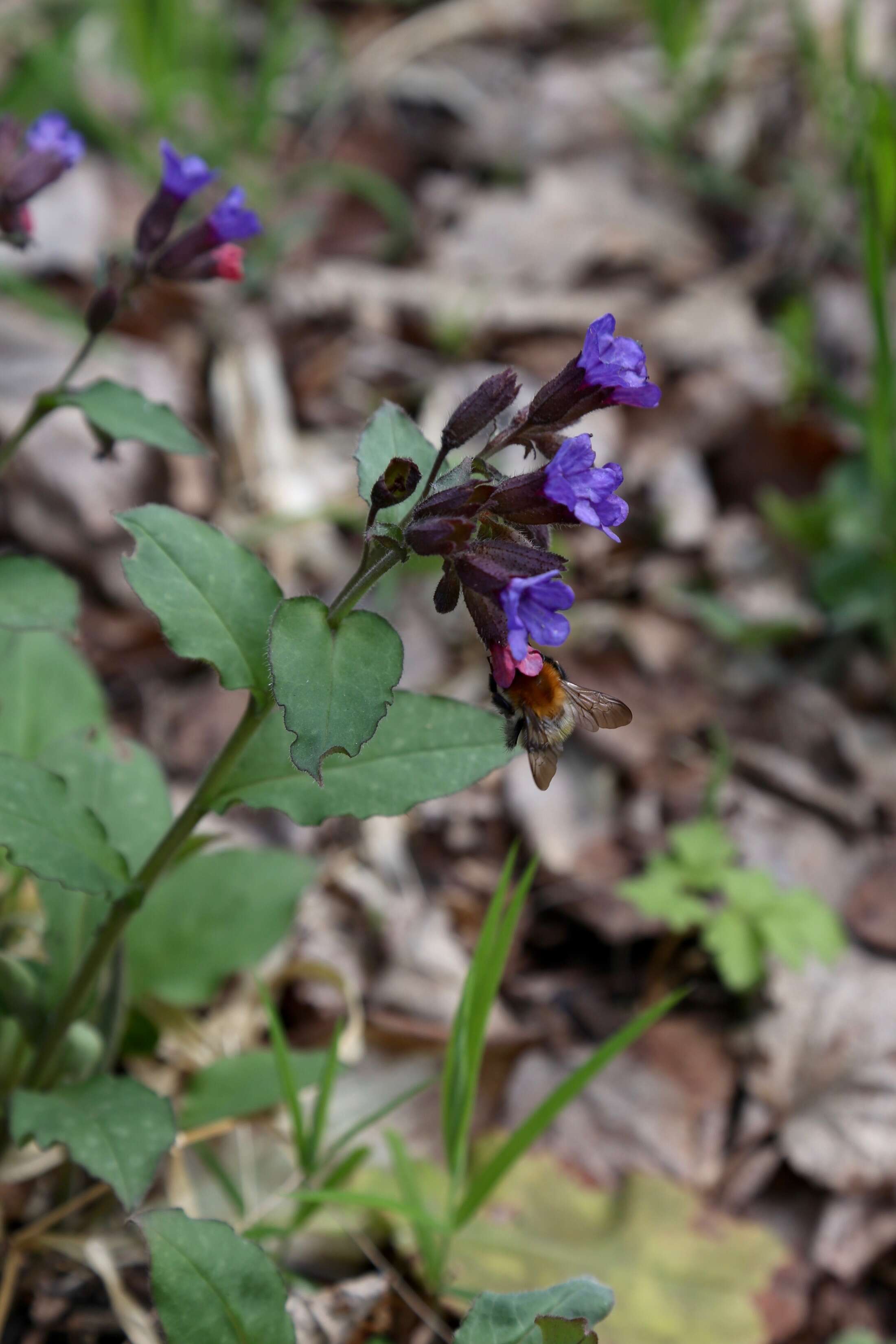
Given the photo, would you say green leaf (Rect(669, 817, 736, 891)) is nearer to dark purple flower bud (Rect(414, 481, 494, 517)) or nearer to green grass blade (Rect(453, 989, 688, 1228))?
green grass blade (Rect(453, 989, 688, 1228))

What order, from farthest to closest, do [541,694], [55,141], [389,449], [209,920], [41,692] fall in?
[41,692] → [209,920] → [55,141] → [389,449] → [541,694]

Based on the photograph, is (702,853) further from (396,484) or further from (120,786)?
(396,484)

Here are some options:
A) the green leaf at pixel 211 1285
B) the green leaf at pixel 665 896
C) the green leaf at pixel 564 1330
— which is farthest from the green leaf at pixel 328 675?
the green leaf at pixel 665 896

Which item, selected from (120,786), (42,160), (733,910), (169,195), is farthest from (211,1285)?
(42,160)

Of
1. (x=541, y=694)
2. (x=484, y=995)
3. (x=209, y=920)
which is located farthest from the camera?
(x=209, y=920)

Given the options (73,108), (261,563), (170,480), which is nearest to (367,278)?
(73,108)

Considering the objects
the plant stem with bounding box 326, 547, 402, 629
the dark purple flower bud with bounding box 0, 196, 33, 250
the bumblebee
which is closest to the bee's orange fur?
the bumblebee

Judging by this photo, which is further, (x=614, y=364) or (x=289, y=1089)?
(x=289, y=1089)
